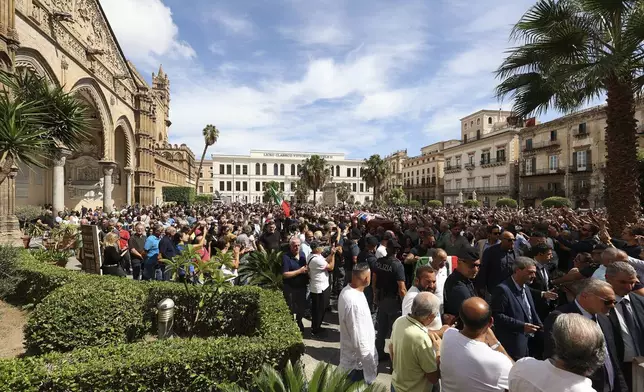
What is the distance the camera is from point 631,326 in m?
2.91

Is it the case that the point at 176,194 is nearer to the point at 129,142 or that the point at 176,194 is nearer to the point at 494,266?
the point at 129,142

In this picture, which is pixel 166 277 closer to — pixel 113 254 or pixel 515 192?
pixel 113 254

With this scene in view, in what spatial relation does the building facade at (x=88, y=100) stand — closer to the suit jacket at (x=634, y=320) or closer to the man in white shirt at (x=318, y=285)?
the man in white shirt at (x=318, y=285)

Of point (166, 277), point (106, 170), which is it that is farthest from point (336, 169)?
point (166, 277)

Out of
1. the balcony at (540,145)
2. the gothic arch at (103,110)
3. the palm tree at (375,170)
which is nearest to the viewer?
the gothic arch at (103,110)

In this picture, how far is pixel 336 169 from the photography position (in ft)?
263

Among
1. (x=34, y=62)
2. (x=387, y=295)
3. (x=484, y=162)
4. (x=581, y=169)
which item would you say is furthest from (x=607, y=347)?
(x=484, y=162)

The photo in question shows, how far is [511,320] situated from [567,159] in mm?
42417

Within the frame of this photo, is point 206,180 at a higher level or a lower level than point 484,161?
lower

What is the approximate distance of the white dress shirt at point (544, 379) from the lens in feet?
5.80

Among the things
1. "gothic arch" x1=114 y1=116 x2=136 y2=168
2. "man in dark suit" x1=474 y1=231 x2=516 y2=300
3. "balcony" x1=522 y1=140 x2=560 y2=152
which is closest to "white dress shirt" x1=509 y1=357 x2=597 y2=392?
"man in dark suit" x1=474 y1=231 x2=516 y2=300

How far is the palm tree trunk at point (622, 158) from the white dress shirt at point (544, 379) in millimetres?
7783

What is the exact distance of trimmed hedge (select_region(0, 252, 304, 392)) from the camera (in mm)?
2773

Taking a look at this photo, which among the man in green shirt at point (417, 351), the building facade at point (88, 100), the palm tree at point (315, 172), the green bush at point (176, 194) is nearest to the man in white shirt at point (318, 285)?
the man in green shirt at point (417, 351)
